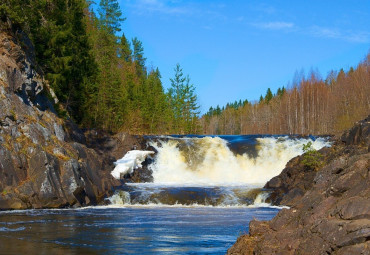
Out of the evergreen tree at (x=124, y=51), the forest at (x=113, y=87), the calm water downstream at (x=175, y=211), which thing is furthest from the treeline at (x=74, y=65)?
the evergreen tree at (x=124, y=51)

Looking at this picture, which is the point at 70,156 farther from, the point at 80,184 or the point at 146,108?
the point at 146,108

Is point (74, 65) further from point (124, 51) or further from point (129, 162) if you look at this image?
point (124, 51)

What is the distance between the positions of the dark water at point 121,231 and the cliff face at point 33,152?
166 centimetres

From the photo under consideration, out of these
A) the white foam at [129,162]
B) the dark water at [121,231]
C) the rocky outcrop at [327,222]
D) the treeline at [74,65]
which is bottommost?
the dark water at [121,231]

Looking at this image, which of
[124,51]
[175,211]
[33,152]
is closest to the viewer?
[175,211]

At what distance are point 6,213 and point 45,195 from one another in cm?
265

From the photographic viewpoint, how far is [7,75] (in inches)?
971

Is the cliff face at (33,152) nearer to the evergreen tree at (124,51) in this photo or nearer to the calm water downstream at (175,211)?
the calm water downstream at (175,211)

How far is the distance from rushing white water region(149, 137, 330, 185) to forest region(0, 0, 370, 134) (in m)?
9.15

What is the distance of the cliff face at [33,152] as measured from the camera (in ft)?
71.7

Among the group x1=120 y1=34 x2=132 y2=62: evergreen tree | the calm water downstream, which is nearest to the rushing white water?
the calm water downstream

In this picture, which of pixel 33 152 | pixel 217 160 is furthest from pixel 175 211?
pixel 217 160

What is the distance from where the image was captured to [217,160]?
3734 centimetres

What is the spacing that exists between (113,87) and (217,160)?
15.8 metres
